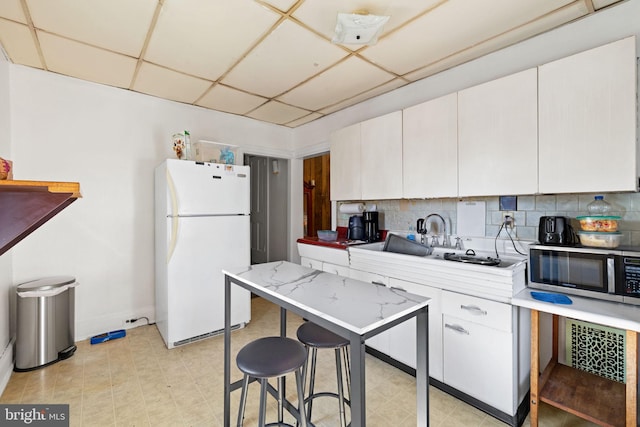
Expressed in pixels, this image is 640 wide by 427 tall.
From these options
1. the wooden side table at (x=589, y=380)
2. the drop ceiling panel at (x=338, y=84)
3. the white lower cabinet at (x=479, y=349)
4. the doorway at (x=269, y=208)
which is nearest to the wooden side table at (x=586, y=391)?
the wooden side table at (x=589, y=380)

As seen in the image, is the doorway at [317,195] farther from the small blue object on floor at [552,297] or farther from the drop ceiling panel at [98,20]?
the small blue object on floor at [552,297]

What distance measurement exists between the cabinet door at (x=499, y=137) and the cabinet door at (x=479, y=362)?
3.04 ft

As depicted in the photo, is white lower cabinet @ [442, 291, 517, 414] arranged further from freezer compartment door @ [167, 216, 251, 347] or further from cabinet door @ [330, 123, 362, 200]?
freezer compartment door @ [167, 216, 251, 347]

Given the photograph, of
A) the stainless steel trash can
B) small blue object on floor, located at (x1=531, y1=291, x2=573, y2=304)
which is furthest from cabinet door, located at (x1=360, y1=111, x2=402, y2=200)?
the stainless steel trash can

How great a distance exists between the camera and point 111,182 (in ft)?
9.64

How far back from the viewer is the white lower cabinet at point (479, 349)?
1.68m

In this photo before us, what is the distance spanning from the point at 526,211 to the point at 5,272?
4.03 metres

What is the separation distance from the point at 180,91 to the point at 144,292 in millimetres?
2185

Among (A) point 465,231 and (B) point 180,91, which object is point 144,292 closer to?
(B) point 180,91

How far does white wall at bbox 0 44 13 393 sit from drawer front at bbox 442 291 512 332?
3143mm

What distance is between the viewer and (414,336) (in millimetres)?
2111

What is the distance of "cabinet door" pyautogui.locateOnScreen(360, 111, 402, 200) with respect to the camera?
258 cm

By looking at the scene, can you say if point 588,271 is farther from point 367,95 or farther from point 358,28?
point 367,95

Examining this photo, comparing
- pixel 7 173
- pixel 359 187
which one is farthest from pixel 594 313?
pixel 7 173
